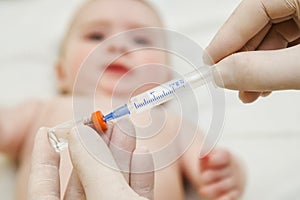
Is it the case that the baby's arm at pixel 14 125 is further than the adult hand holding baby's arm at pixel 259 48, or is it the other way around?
the baby's arm at pixel 14 125

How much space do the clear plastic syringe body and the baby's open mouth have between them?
0.46 m

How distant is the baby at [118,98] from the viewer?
3.73ft

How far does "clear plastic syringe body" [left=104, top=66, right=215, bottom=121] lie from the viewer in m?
0.82

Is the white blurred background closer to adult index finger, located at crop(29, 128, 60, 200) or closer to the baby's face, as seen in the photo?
the baby's face

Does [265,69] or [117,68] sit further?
[117,68]

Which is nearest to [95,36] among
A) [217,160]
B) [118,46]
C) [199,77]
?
[118,46]

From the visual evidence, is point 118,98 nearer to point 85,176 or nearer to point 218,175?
point 218,175

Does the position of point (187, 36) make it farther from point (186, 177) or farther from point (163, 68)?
point (186, 177)

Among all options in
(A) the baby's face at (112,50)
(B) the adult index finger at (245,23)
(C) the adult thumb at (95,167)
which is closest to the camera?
(C) the adult thumb at (95,167)

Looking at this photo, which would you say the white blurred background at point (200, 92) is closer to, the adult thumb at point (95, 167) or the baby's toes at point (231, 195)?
the baby's toes at point (231, 195)

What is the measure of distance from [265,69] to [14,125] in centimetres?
71

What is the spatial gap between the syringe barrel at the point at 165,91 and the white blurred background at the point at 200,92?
1.46 feet

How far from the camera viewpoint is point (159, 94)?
0.82 metres

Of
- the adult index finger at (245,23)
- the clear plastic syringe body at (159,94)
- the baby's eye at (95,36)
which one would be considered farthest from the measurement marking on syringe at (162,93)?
the baby's eye at (95,36)
